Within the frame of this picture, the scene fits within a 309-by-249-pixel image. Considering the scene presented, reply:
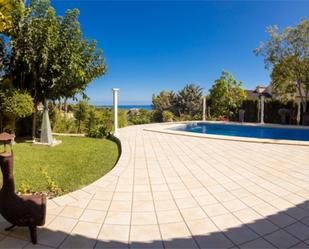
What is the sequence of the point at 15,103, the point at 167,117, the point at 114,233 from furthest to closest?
the point at 167,117
the point at 15,103
the point at 114,233

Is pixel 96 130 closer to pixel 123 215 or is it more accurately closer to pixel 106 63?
pixel 106 63

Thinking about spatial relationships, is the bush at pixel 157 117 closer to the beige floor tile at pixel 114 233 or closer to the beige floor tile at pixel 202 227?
the beige floor tile at pixel 202 227

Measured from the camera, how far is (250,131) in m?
15.7

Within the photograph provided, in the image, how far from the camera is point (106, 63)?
10438mm

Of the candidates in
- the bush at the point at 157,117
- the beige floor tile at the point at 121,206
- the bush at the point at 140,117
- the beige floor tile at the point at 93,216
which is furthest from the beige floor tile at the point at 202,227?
the bush at the point at 157,117

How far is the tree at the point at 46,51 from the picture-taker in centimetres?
776

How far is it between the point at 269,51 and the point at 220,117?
6.88 meters

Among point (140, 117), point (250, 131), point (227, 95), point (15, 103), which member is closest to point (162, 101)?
point (140, 117)

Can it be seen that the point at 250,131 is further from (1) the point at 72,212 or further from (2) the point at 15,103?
(1) the point at 72,212

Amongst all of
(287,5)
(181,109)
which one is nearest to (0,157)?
(287,5)

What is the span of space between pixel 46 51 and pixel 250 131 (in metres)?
14.3

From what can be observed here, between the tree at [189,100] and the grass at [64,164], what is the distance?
52.0ft

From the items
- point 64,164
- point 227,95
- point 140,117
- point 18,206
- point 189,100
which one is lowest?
point 64,164

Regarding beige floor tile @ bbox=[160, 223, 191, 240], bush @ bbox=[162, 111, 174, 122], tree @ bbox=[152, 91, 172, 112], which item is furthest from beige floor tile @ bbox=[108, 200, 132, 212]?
tree @ bbox=[152, 91, 172, 112]
